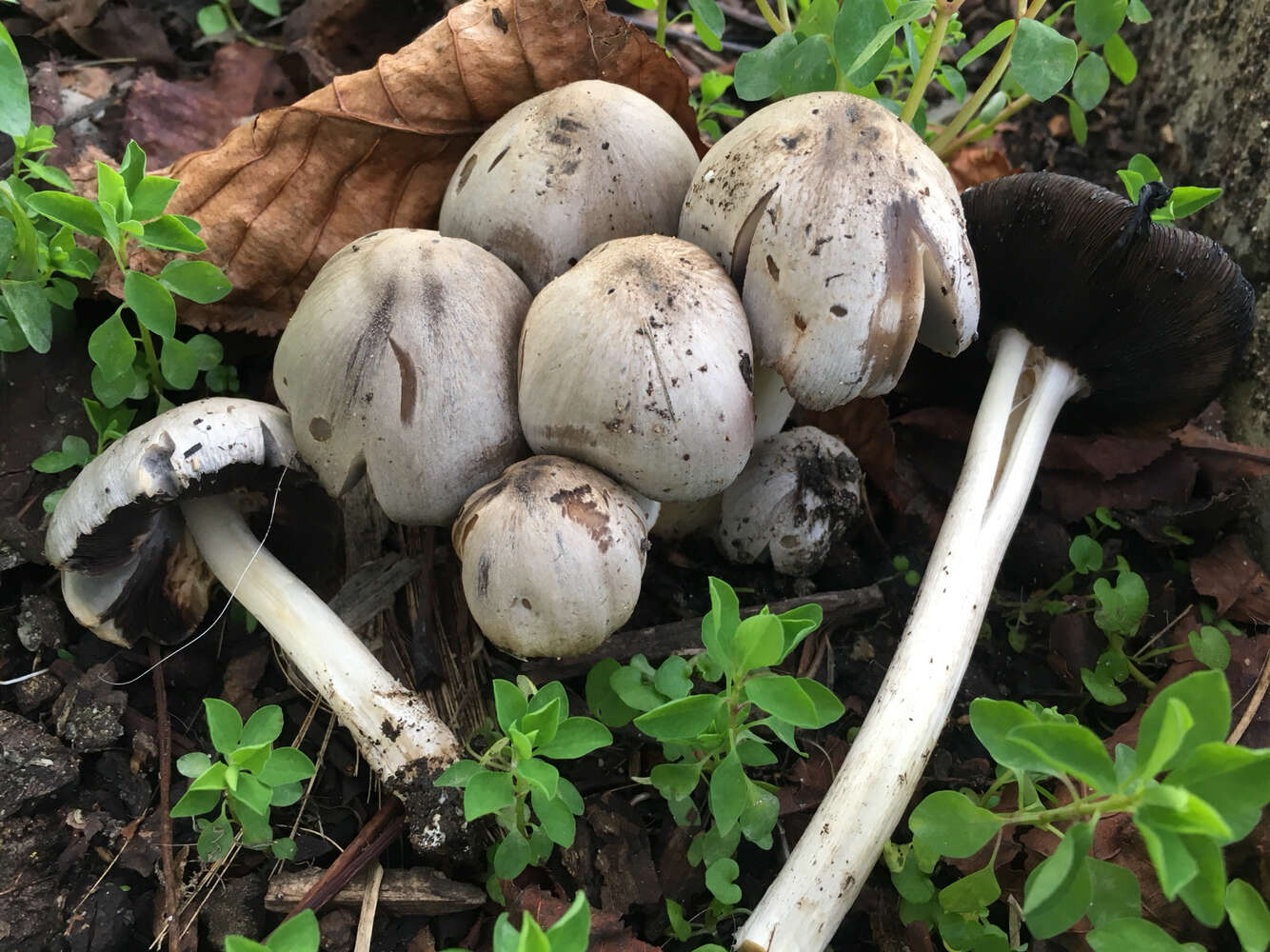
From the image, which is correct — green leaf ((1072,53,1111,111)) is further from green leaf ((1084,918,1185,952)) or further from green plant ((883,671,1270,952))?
green leaf ((1084,918,1185,952))

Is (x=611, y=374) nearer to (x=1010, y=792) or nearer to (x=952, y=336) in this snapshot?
(x=952, y=336)

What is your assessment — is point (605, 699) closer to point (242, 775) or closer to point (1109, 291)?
point (242, 775)

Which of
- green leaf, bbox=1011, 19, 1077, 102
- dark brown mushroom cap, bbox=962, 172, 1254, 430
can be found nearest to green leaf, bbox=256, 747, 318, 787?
dark brown mushroom cap, bbox=962, 172, 1254, 430

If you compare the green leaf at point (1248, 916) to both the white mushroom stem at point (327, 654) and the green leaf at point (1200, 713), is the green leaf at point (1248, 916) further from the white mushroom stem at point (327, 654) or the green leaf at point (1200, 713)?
the white mushroom stem at point (327, 654)

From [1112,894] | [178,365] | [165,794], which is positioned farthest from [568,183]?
[1112,894]

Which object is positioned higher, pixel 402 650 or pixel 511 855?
pixel 511 855
